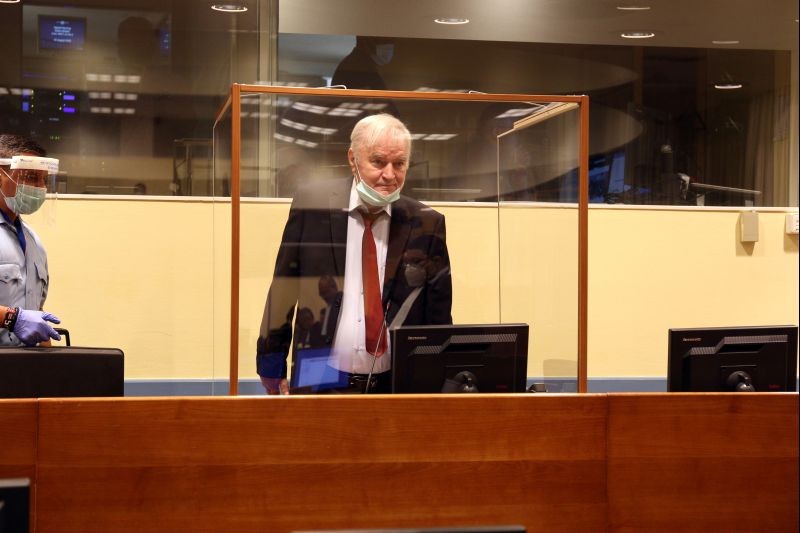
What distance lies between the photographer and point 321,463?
1.67m

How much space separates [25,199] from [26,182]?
0.05 metres

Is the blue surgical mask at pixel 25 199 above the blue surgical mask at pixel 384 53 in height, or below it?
below

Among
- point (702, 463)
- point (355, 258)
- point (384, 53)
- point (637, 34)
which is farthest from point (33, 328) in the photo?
point (637, 34)

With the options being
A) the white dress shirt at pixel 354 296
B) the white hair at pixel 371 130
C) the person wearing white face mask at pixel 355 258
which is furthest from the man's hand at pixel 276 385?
the white hair at pixel 371 130

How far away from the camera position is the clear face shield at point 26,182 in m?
2.78

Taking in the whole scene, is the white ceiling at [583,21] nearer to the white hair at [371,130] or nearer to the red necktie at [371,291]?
the white hair at [371,130]

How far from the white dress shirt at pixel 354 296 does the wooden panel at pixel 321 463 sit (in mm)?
721

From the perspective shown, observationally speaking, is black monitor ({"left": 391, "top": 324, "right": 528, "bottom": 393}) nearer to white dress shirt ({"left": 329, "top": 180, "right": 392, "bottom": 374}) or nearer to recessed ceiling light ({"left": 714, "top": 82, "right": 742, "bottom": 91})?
white dress shirt ({"left": 329, "top": 180, "right": 392, "bottom": 374})

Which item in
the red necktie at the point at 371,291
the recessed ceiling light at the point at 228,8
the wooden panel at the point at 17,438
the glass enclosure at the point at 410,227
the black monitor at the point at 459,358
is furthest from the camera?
the recessed ceiling light at the point at 228,8

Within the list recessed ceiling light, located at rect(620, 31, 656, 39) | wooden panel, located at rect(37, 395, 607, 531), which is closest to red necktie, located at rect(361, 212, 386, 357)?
wooden panel, located at rect(37, 395, 607, 531)

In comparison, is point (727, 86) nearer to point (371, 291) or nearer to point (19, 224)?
point (371, 291)

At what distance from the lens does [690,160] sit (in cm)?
510

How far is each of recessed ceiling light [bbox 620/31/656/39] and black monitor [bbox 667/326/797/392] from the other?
3.22 meters

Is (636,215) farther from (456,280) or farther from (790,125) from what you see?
(456,280)
